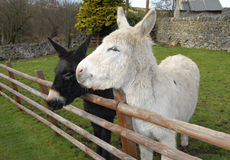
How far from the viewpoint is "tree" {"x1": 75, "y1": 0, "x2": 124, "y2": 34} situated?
17.0 meters

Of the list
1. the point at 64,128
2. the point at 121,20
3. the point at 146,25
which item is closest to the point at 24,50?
the point at 64,128

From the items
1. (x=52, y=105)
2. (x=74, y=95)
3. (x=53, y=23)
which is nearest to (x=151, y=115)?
(x=74, y=95)

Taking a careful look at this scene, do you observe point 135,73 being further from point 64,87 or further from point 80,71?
point 64,87

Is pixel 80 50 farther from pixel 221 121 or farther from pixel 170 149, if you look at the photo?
pixel 221 121

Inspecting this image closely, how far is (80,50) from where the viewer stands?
106 inches

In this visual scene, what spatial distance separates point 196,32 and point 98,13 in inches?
365

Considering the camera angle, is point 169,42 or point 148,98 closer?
point 148,98

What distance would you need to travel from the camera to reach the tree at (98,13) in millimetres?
16953

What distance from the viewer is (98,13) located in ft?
56.2

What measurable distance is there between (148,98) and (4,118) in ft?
16.3

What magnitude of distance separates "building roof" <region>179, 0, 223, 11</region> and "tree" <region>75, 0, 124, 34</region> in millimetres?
14306

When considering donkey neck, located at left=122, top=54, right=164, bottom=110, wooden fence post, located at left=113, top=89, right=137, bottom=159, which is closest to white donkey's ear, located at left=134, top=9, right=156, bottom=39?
donkey neck, located at left=122, top=54, right=164, bottom=110

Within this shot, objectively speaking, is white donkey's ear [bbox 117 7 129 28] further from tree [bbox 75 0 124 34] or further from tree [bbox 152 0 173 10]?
tree [bbox 152 0 173 10]

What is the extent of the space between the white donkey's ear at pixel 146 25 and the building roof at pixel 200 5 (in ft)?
94.9
